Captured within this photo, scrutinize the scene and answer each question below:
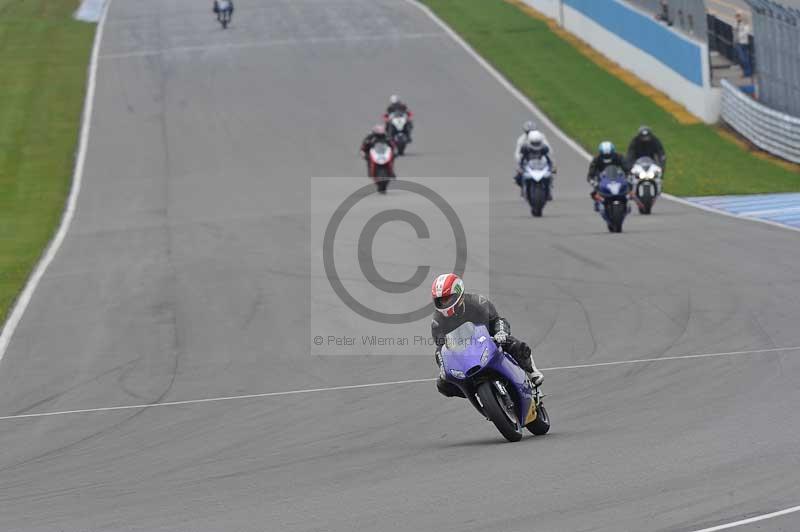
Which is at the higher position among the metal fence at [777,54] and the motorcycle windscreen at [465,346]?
the metal fence at [777,54]

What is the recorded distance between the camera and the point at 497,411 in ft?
34.6

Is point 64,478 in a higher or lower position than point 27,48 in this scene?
lower

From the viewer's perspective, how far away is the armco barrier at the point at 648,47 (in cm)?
4056

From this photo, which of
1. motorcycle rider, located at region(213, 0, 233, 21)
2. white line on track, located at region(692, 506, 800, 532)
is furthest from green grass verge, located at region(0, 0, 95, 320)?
white line on track, located at region(692, 506, 800, 532)

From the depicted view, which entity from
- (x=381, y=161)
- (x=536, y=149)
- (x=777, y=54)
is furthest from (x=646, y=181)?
(x=777, y=54)

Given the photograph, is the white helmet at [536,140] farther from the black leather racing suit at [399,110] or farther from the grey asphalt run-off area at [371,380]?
the black leather racing suit at [399,110]

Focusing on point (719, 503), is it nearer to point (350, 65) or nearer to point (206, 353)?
point (206, 353)

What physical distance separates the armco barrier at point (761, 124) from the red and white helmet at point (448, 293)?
25.3 meters

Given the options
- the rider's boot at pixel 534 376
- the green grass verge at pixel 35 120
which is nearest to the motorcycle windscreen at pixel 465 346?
the rider's boot at pixel 534 376

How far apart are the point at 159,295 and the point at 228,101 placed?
87.5 ft

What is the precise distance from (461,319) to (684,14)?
112ft

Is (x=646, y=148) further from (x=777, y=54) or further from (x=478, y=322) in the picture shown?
(x=478, y=322)

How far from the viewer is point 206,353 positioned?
16.2 m

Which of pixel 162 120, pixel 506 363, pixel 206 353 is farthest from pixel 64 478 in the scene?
pixel 162 120
